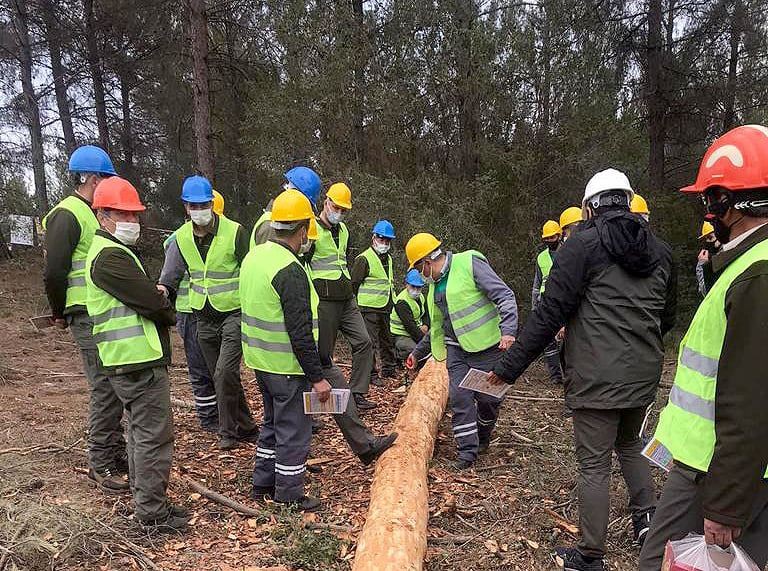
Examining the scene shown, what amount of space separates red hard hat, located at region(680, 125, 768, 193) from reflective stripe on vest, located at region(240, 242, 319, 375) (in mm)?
2365

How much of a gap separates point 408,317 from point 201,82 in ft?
18.7

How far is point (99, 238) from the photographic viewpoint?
130 inches

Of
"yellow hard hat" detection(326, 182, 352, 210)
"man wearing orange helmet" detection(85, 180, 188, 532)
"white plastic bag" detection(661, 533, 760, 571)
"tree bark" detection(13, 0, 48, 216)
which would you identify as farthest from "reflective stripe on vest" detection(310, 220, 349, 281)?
"tree bark" detection(13, 0, 48, 216)

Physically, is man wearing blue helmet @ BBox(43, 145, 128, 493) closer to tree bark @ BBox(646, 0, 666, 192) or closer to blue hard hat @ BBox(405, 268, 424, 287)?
blue hard hat @ BBox(405, 268, 424, 287)

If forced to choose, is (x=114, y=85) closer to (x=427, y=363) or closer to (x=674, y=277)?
(x=427, y=363)

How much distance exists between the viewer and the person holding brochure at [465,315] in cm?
427

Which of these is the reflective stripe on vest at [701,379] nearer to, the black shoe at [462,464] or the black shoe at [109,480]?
the black shoe at [462,464]

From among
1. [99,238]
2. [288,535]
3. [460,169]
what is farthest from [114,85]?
[288,535]

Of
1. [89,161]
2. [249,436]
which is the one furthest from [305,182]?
[249,436]

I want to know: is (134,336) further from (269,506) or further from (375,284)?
(375,284)

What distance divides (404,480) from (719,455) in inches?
87.6

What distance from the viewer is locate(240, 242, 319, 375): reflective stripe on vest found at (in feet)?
11.7

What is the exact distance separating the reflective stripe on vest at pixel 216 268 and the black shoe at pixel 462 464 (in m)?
2.23

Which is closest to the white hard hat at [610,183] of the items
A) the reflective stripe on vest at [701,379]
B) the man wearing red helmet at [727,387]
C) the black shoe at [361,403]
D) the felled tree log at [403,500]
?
the man wearing red helmet at [727,387]
